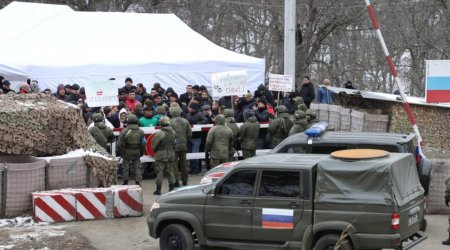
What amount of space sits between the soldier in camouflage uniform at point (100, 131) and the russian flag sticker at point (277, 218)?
6.89m

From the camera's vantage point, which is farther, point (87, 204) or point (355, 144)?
point (87, 204)

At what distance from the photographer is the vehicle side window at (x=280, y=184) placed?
409 inches

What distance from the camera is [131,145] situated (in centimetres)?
1638

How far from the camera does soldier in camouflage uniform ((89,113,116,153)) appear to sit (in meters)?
16.5

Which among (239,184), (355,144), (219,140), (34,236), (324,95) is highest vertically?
(324,95)

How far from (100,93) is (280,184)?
871 cm

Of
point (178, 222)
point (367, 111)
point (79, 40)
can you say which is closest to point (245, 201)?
point (178, 222)

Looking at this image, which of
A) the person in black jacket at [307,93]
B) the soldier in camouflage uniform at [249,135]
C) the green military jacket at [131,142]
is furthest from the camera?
the person in black jacket at [307,93]

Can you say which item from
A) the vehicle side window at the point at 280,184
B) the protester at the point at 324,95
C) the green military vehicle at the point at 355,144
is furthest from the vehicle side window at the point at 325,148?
the protester at the point at 324,95

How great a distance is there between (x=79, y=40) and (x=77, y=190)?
1292cm

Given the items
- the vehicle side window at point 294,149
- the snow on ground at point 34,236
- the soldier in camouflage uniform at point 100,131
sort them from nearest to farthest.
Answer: the snow on ground at point 34,236 → the vehicle side window at point 294,149 → the soldier in camouflage uniform at point 100,131

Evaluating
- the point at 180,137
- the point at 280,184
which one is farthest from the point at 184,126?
the point at 280,184

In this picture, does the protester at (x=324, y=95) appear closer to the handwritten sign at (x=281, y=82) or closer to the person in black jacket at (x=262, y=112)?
the handwritten sign at (x=281, y=82)

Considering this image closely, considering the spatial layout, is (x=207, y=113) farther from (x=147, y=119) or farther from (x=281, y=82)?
(x=281, y=82)
